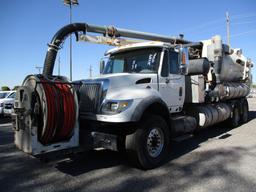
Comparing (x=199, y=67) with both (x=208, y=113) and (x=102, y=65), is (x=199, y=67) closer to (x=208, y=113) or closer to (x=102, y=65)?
(x=208, y=113)

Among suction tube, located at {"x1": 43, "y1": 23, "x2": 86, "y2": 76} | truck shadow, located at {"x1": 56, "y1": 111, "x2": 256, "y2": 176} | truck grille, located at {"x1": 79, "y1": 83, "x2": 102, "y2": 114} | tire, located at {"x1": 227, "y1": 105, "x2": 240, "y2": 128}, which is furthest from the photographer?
tire, located at {"x1": 227, "y1": 105, "x2": 240, "y2": 128}

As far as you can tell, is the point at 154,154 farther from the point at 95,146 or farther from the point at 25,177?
the point at 25,177

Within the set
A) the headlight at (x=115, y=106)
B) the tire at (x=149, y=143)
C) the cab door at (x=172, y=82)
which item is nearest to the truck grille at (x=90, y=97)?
the headlight at (x=115, y=106)

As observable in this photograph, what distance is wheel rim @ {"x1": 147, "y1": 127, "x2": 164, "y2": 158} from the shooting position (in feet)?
17.7

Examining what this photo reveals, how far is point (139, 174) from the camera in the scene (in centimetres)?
499

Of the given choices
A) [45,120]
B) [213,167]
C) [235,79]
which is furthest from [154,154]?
[235,79]

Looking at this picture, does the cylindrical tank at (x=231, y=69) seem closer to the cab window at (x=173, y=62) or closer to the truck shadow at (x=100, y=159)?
the truck shadow at (x=100, y=159)

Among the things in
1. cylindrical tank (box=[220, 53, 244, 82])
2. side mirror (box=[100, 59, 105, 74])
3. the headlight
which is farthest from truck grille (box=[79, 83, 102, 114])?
cylindrical tank (box=[220, 53, 244, 82])

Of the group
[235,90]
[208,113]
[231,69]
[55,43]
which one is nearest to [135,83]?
[55,43]

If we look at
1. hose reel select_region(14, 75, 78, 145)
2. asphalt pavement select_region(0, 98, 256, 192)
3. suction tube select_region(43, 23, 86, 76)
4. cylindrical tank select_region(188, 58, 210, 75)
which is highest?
suction tube select_region(43, 23, 86, 76)

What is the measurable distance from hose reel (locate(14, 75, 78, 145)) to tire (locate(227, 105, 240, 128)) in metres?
7.75

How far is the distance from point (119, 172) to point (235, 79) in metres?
7.82

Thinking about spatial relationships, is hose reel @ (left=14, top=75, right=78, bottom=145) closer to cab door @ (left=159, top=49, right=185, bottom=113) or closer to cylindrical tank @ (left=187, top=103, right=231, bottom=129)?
cab door @ (left=159, top=49, right=185, bottom=113)

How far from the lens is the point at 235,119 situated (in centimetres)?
1065
